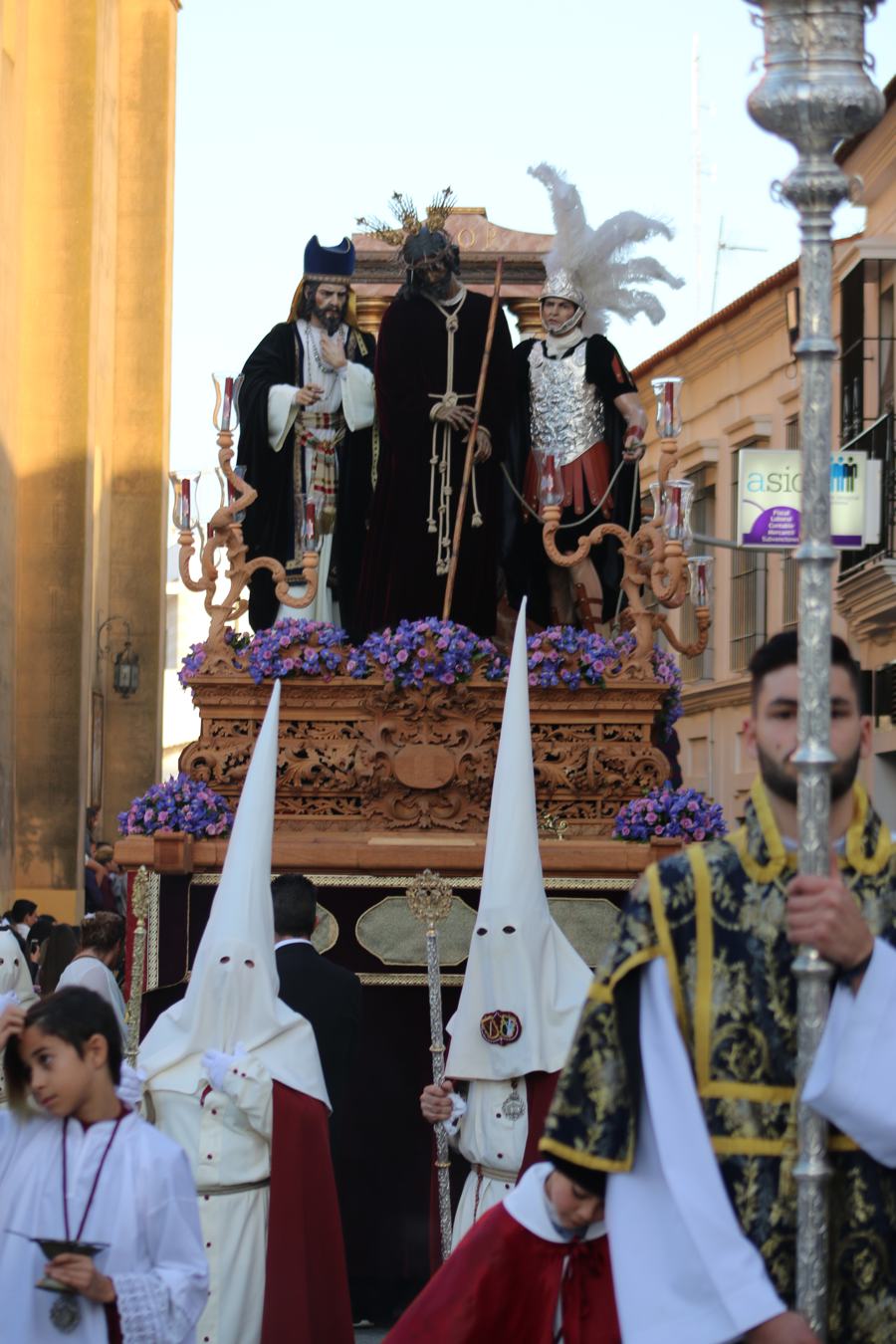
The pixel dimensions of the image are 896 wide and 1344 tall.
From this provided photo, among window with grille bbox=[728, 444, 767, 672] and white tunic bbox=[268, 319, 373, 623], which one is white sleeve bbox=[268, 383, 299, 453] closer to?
white tunic bbox=[268, 319, 373, 623]

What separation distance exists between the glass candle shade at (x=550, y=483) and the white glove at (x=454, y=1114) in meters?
4.21

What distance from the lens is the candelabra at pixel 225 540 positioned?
11.2m

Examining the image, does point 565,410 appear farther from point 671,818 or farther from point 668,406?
point 671,818

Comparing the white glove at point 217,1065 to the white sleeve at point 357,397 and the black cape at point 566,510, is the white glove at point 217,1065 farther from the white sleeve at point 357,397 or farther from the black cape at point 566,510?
the white sleeve at point 357,397

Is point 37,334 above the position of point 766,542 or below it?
above

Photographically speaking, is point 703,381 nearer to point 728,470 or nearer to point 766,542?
point 728,470

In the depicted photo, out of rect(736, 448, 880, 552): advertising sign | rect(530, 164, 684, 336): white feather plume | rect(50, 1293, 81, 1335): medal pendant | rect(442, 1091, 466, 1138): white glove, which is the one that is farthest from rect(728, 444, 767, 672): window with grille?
rect(50, 1293, 81, 1335): medal pendant

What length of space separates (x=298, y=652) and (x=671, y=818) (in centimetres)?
192

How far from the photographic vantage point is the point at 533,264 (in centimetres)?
1309

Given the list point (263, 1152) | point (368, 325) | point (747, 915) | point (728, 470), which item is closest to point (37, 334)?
point (728, 470)

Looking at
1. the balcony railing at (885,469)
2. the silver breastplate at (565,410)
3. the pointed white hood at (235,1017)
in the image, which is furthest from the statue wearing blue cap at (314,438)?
the balcony railing at (885,469)

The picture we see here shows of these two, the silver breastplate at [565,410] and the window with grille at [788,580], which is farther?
the window with grille at [788,580]

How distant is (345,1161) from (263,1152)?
9.40ft

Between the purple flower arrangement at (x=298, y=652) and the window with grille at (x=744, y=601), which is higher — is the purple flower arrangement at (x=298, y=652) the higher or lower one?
the lower one
